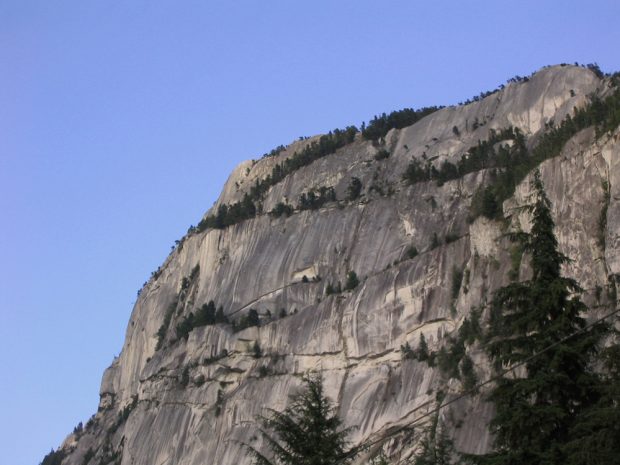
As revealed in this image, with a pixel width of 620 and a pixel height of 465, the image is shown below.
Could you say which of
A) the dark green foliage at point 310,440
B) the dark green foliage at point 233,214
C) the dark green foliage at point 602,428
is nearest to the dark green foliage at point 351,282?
the dark green foliage at point 233,214

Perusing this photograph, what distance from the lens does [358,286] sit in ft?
345

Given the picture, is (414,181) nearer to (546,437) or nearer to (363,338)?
(363,338)

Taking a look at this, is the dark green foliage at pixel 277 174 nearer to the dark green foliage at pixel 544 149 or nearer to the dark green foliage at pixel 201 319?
the dark green foliage at pixel 201 319

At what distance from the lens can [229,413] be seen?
10475cm

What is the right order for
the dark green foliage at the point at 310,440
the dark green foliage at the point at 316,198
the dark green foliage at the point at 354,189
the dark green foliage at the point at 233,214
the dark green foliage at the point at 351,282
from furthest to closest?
the dark green foliage at the point at 233,214 < the dark green foliage at the point at 316,198 < the dark green foliage at the point at 354,189 < the dark green foliage at the point at 351,282 < the dark green foliage at the point at 310,440

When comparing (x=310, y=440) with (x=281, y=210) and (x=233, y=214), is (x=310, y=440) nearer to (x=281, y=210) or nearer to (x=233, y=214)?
(x=281, y=210)

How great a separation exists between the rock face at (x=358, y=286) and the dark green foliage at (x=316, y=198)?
0.94m

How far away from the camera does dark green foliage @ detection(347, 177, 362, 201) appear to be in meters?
120

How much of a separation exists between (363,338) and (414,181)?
21.3 metres

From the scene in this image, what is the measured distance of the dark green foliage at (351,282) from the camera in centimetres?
10636

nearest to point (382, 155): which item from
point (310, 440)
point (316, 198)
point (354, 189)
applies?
point (354, 189)

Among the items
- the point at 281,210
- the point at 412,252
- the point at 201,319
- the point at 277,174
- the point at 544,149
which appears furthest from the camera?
the point at 277,174

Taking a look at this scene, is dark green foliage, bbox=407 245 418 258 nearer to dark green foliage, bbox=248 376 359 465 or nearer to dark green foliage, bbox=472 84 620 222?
dark green foliage, bbox=472 84 620 222

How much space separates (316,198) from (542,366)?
9744cm
